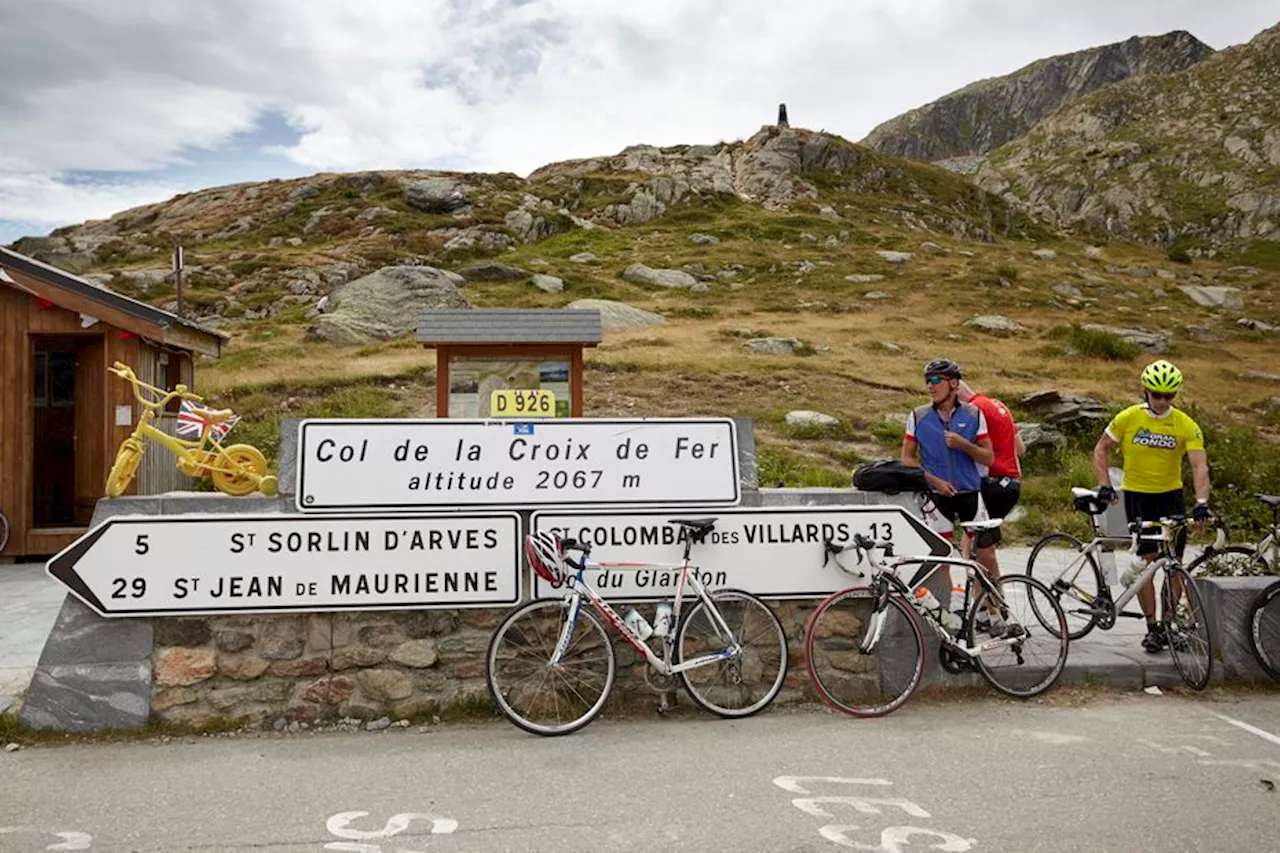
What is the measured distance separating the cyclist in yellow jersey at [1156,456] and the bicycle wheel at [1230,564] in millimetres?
532

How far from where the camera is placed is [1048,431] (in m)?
17.5

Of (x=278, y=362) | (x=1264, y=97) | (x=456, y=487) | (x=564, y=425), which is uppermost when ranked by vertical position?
(x=1264, y=97)

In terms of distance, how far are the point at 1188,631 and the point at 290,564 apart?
587 centimetres

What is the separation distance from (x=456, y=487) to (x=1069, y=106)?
6948 inches

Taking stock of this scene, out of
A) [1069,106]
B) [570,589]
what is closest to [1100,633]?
[570,589]

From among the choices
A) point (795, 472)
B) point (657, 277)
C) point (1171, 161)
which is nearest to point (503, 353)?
point (795, 472)

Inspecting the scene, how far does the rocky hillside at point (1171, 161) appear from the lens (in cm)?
9994

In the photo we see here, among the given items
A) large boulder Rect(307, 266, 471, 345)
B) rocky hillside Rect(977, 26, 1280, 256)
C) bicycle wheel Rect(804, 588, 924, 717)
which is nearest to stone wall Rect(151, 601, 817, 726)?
bicycle wheel Rect(804, 588, 924, 717)

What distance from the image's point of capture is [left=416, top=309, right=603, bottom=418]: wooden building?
34.0 feet

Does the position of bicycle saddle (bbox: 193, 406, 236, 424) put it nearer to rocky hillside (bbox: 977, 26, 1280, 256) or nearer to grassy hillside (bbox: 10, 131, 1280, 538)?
grassy hillside (bbox: 10, 131, 1280, 538)

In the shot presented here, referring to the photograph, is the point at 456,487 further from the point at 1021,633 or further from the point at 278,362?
the point at 278,362

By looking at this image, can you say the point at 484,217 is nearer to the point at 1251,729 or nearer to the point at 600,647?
the point at 600,647

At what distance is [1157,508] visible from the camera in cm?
646

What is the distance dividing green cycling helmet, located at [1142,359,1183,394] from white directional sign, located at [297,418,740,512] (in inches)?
121
